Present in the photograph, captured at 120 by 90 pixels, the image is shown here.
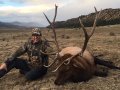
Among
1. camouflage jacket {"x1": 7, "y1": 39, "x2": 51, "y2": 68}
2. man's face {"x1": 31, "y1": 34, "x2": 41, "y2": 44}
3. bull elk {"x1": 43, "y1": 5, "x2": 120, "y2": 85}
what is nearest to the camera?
bull elk {"x1": 43, "y1": 5, "x2": 120, "y2": 85}

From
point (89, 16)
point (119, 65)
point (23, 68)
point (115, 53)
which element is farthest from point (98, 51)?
point (89, 16)

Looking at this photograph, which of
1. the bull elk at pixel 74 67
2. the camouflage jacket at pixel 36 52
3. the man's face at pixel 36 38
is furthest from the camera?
the camouflage jacket at pixel 36 52

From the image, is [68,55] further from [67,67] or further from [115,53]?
[115,53]

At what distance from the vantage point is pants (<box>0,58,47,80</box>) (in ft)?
34.5

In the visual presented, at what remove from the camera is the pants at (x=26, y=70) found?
10508 millimetres

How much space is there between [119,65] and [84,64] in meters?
2.04

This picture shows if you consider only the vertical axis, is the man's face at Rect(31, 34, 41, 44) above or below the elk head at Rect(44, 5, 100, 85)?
above

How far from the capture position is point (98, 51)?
14219 millimetres

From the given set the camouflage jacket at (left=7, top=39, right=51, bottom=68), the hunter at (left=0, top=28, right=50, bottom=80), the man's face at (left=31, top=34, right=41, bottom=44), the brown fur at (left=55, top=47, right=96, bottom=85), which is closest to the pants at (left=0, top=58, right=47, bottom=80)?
the hunter at (left=0, top=28, right=50, bottom=80)

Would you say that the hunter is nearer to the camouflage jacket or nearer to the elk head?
the camouflage jacket

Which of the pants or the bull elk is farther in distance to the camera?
the pants

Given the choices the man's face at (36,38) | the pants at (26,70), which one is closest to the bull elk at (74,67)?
the man's face at (36,38)

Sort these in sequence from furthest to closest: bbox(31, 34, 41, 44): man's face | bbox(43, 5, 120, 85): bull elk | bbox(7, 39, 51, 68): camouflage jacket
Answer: bbox(7, 39, 51, 68): camouflage jacket
bbox(31, 34, 41, 44): man's face
bbox(43, 5, 120, 85): bull elk

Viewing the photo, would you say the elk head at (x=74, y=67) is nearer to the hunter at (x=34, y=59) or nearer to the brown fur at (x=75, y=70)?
the brown fur at (x=75, y=70)
